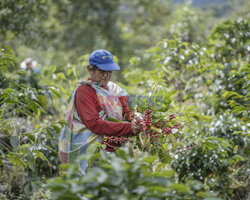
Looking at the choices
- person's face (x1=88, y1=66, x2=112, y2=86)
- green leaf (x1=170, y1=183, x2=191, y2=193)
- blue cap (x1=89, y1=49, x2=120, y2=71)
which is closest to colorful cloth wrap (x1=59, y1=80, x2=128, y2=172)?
person's face (x1=88, y1=66, x2=112, y2=86)

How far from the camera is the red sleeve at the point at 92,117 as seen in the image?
6.26 ft

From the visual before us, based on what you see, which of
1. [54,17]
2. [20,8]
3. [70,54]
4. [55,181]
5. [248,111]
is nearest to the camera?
[55,181]

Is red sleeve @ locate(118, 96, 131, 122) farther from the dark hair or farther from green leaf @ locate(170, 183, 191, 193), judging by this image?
green leaf @ locate(170, 183, 191, 193)

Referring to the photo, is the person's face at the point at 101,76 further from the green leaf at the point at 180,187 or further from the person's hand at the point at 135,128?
the green leaf at the point at 180,187

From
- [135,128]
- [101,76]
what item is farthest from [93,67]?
[135,128]

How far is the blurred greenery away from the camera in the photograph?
1133 millimetres

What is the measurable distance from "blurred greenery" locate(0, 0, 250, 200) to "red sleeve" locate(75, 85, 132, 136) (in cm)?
21

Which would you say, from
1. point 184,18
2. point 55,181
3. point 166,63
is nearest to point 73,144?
point 55,181

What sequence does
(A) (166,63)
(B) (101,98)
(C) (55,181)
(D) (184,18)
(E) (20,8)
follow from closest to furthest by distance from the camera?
(C) (55,181) → (B) (101,98) → (A) (166,63) → (E) (20,8) → (D) (184,18)

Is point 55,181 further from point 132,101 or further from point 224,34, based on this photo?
point 224,34

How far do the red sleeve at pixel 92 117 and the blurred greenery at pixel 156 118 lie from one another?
21 centimetres

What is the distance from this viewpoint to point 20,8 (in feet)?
16.9

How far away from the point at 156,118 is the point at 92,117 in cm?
45

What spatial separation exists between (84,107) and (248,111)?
74.7 inches
